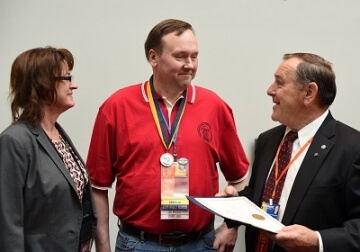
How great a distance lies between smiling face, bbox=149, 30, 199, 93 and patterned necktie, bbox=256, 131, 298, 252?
58cm

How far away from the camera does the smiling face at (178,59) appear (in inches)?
84.8

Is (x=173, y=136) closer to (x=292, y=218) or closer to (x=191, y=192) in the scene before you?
(x=191, y=192)

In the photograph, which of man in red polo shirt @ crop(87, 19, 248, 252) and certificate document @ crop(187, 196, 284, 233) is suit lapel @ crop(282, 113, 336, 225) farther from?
man in red polo shirt @ crop(87, 19, 248, 252)

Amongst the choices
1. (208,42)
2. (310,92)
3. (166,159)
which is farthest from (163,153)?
(208,42)

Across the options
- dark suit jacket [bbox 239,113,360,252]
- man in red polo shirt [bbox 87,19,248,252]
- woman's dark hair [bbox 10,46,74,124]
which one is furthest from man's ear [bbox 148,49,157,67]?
dark suit jacket [bbox 239,113,360,252]

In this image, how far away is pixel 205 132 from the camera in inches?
85.8

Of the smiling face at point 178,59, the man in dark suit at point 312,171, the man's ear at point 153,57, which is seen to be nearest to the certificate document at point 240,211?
the man in dark suit at point 312,171

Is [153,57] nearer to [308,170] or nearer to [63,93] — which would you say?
[63,93]

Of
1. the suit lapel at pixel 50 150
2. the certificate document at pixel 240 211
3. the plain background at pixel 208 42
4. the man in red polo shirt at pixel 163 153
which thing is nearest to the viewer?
the certificate document at pixel 240 211

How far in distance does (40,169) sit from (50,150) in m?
0.10

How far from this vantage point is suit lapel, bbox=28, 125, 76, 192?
1742 millimetres

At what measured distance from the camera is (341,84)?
367 centimetres

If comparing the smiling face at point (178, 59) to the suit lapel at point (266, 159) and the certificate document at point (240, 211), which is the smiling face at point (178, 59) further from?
the certificate document at point (240, 211)

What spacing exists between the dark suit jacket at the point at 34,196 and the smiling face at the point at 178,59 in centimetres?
70
